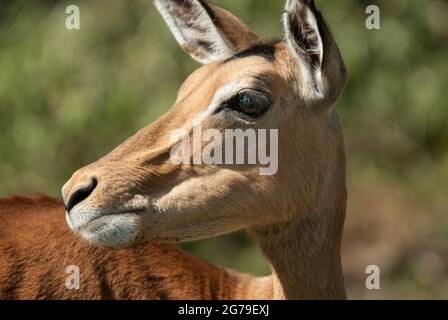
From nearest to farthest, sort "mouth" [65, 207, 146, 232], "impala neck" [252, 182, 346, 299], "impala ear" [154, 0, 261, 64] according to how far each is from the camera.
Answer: "mouth" [65, 207, 146, 232]
"impala neck" [252, 182, 346, 299]
"impala ear" [154, 0, 261, 64]

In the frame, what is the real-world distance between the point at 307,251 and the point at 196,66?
6.31m

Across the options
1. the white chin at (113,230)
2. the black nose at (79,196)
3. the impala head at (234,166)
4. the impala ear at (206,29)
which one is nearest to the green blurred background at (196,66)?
the impala ear at (206,29)

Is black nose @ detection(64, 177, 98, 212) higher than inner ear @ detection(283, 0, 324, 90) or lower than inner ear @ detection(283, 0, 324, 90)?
lower

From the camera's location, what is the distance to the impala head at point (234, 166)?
16.1 feet

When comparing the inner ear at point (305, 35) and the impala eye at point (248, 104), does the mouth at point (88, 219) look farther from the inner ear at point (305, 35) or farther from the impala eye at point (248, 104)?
the inner ear at point (305, 35)

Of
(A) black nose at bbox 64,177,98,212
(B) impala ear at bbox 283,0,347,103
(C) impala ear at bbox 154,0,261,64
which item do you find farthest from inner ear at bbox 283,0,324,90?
(A) black nose at bbox 64,177,98,212

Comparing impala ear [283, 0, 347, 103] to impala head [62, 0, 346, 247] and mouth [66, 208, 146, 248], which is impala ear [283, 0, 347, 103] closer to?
impala head [62, 0, 346, 247]

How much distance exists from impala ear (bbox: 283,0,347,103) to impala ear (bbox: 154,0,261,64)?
0.67 m

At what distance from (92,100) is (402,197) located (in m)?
3.67

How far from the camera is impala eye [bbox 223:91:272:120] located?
16.9 feet

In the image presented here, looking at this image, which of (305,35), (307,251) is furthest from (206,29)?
(307,251)

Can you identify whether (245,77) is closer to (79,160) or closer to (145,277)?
(145,277)

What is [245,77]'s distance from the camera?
5203 millimetres

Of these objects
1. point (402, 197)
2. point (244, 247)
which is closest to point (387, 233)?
point (402, 197)
